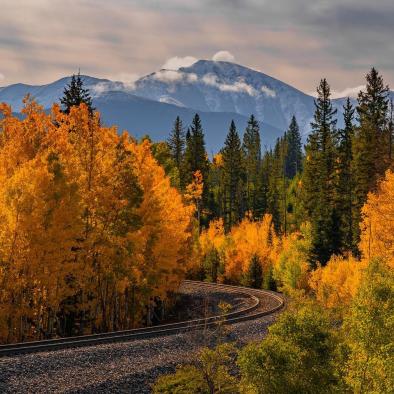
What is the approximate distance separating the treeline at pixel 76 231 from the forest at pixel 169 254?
0.28 ft

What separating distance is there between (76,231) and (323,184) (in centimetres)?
3918

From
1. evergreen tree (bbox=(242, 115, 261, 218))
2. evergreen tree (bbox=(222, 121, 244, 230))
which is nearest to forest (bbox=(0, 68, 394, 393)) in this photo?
evergreen tree (bbox=(222, 121, 244, 230))

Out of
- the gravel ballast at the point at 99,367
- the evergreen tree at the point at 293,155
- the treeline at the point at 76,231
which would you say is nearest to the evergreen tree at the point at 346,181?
the treeline at the point at 76,231

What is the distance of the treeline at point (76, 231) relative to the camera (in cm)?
2741

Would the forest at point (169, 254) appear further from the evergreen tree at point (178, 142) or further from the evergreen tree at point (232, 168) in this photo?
the evergreen tree at point (178, 142)

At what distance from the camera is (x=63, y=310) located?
3341cm

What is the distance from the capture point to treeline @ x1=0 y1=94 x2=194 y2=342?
1079 inches

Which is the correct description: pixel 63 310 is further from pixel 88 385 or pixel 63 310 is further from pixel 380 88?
pixel 380 88

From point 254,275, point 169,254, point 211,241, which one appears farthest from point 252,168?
point 169,254

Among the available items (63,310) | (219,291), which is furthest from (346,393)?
(219,291)

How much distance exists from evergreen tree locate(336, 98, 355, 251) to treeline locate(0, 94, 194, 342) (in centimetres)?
2467

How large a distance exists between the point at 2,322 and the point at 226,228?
6012 centimetres

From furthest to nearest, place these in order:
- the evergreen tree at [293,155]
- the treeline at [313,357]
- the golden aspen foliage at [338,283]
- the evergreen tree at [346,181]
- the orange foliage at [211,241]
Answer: the evergreen tree at [293,155], the orange foliage at [211,241], the evergreen tree at [346,181], the golden aspen foliage at [338,283], the treeline at [313,357]

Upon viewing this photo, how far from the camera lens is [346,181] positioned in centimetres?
6134
